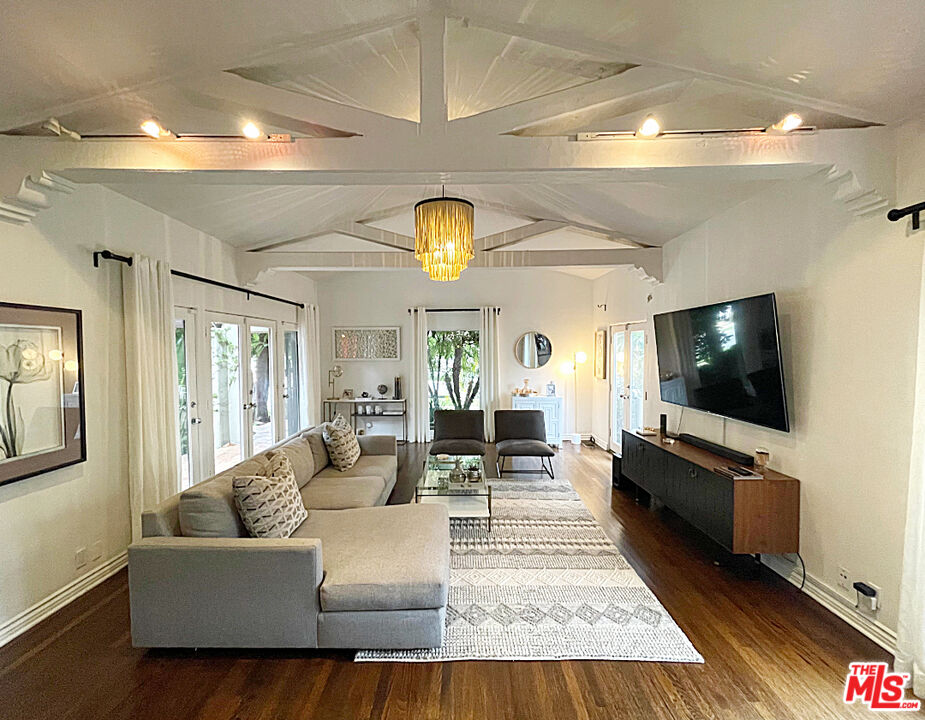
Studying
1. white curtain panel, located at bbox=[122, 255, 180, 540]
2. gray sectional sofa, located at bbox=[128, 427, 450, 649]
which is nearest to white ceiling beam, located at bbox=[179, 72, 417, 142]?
white curtain panel, located at bbox=[122, 255, 180, 540]

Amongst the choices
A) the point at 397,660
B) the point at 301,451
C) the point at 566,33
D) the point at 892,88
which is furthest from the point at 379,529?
the point at 892,88

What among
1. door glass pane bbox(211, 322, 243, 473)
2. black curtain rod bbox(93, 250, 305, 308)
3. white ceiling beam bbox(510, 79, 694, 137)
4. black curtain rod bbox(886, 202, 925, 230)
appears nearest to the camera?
black curtain rod bbox(886, 202, 925, 230)

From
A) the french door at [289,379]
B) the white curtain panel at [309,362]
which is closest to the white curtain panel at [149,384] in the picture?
the french door at [289,379]

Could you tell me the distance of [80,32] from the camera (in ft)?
6.29

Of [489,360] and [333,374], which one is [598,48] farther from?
[333,374]

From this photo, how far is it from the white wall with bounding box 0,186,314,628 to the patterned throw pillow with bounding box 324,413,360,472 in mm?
1643

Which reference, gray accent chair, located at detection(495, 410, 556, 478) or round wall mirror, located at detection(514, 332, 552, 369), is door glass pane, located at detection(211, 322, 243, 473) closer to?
gray accent chair, located at detection(495, 410, 556, 478)

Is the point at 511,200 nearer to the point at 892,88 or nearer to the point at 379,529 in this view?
the point at 892,88

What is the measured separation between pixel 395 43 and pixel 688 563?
148 inches

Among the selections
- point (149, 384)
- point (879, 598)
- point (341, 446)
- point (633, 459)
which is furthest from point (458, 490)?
point (879, 598)

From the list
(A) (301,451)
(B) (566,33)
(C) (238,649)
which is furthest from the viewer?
(A) (301,451)

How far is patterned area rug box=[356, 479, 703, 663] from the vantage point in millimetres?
2473

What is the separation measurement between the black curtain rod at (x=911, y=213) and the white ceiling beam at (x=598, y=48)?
540 millimetres

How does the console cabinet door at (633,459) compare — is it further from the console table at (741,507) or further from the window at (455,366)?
the window at (455,366)
